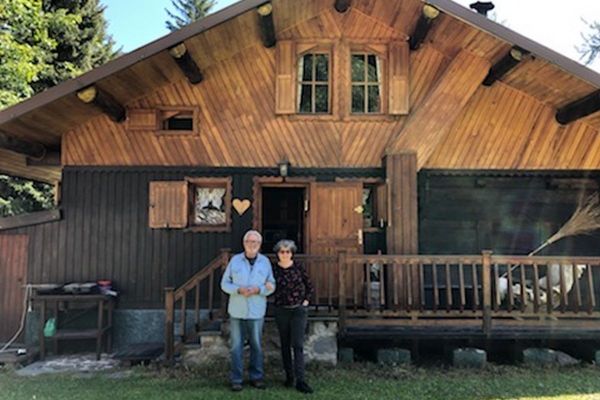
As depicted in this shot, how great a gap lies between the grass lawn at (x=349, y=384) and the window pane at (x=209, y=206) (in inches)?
103

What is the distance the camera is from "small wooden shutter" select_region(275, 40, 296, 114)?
7500 mm

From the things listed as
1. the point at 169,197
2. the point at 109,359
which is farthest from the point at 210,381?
the point at 169,197

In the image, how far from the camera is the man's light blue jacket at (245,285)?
4.95 meters

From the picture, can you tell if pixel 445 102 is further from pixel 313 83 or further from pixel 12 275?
pixel 12 275

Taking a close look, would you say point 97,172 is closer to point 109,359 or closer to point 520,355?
point 109,359

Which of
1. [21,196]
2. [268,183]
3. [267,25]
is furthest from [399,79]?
[21,196]

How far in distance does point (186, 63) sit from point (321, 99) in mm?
2273

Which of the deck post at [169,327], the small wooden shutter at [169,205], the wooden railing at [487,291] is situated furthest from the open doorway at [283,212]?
the deck post at [169,327]

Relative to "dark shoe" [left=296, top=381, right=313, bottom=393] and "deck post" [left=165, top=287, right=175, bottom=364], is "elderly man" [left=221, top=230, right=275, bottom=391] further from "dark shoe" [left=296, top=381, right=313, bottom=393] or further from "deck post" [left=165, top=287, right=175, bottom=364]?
"deck post" [left=165, top=287, right=175, bottom=364]

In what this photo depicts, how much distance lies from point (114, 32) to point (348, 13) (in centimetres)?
1528

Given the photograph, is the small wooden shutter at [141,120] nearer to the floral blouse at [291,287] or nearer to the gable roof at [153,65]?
the gable roof at [153,65]

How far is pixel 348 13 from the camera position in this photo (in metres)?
7.65

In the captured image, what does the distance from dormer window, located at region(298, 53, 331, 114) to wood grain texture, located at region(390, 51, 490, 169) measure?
4.84 feet

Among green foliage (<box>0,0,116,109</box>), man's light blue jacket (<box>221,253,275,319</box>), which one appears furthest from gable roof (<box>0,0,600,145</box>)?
green foliage (<box>0,0,116,109</box>)
